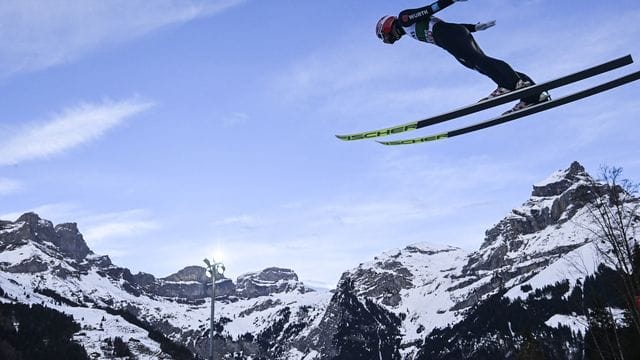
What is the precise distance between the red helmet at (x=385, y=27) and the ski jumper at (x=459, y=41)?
0.93 ft

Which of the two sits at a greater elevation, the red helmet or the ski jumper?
the red helmet

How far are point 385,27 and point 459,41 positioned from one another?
52.8 inches

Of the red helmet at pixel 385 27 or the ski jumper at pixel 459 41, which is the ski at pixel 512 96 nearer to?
the ski jumper at pixel 459 41

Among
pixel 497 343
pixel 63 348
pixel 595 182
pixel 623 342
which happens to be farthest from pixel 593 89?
pixel 497 343

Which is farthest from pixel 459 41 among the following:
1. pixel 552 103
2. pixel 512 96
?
pixel 552 103

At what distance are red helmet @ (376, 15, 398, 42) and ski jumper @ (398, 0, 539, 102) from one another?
0.28m

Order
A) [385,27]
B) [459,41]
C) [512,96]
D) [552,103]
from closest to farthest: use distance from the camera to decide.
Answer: [512,96], [459,41], [552,103], [385,27]

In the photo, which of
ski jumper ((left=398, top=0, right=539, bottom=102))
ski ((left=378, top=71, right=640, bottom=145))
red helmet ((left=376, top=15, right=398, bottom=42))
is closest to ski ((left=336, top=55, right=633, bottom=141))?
ski jumper ((left=398, top=0, right=539, bottom=102))

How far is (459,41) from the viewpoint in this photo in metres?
A: 9.39

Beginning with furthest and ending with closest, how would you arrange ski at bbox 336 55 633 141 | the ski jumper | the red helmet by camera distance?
1. the red helmet
2. the ski jumper
3. ski at bbox 336 55 633 141

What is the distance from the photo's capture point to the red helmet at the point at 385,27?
9961mm

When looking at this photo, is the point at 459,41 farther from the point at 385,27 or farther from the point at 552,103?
the point at 552,103

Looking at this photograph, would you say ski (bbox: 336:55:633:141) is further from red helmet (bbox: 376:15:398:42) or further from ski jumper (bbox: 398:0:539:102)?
red helmet (bbox: 376:15:398:42)

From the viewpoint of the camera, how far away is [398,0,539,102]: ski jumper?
9.28m
